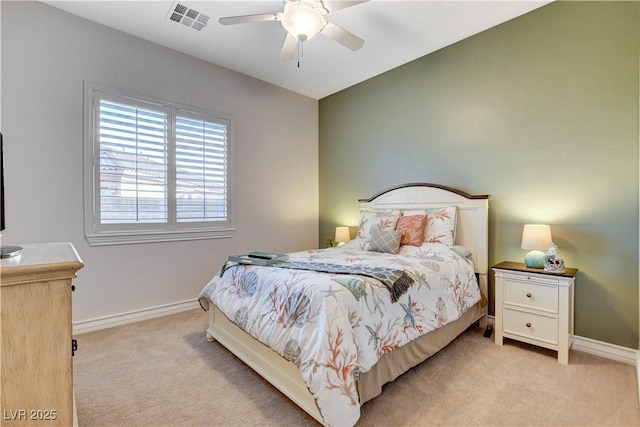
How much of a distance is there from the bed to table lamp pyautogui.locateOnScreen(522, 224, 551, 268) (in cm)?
42

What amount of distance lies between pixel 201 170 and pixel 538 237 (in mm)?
3474

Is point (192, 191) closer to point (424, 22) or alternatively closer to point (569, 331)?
point (424, 22)

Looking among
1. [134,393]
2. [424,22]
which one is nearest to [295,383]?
[134,393]

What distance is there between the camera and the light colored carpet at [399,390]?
5.49 feet

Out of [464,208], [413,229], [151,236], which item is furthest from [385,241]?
[151,236]

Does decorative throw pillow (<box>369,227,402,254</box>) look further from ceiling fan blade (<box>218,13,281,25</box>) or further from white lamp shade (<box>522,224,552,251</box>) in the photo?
ceiling fan blade (<box>218,13,281,25</box>)

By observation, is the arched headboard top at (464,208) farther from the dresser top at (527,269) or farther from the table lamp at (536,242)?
the table lamp at (536,242)

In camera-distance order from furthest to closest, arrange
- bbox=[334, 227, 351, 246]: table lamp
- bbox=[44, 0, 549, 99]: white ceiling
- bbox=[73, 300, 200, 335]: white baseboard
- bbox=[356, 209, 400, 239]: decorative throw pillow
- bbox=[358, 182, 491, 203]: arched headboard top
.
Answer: bbox=[334, 227, 351, 246]: table lamp, bbox=[356, 209, 400, 239]: decorative throw pillow, bbox=[358, 182, 491, 203]: arched headboard top, bbox=[73, 300, 200, 335]: white baseboard, bbox=[44, 0, 549, 99]: white ceiling

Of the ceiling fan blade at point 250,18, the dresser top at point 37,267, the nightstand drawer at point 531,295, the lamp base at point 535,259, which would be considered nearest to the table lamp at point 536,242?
the lamp base at point 535,259

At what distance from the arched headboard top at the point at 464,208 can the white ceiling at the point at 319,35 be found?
157 centimetres

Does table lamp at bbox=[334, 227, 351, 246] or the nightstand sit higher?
table lamp at bbox=[334, 227, 351, 246]

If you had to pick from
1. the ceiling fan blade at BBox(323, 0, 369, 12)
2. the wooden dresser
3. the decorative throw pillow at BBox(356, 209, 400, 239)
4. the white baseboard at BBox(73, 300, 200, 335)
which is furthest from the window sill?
the ceiling fan blade at BBox(323, 0, 369, 12)

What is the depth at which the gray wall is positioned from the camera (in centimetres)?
257

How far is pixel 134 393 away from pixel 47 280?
1.42 meters
